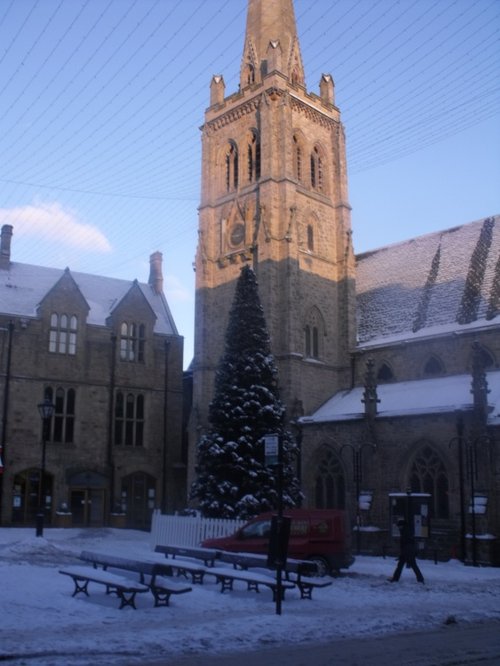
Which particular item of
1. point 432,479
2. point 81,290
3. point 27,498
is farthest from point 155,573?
Answer: point 81,290

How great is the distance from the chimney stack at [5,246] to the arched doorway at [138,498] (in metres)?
13.3

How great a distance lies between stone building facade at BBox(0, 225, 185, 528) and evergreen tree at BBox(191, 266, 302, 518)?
11364mm

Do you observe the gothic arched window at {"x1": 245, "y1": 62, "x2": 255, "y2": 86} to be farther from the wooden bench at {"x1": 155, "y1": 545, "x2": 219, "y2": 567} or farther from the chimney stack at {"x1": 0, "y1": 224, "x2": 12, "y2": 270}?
the wooden bench at {"x1": 155, "y1": 545, "x2": 219, "y2": 567}

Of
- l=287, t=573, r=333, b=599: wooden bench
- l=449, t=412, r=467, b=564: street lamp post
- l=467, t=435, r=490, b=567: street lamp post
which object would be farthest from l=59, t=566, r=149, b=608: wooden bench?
l=449, t=412, r=467, b=564: street lamp post

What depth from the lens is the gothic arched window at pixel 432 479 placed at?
1080 inches

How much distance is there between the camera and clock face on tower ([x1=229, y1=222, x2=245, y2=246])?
130ft

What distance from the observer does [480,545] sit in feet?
79.3

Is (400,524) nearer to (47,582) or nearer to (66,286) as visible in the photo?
(47,582)

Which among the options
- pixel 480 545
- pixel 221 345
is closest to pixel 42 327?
pixel 221 345

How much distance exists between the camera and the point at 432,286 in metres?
35.9

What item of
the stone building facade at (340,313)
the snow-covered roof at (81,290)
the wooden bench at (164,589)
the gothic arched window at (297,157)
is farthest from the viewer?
the gothic arched window at (297,157)

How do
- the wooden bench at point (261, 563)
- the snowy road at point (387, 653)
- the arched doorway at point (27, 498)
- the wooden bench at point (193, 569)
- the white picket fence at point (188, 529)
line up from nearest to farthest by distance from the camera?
the snowy road at point (387, 653), the wooden bench at point (193, 569), the wooden bench at point (261, 563), the white picket fence at point (188, 529), the arched doorway at point (27, 498)

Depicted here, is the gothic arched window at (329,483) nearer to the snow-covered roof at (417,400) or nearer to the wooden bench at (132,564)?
the snow-covered roof at (417,400)

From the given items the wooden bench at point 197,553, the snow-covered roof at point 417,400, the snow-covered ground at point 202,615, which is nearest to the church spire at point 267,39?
the snow-covered roof at point 417,400
